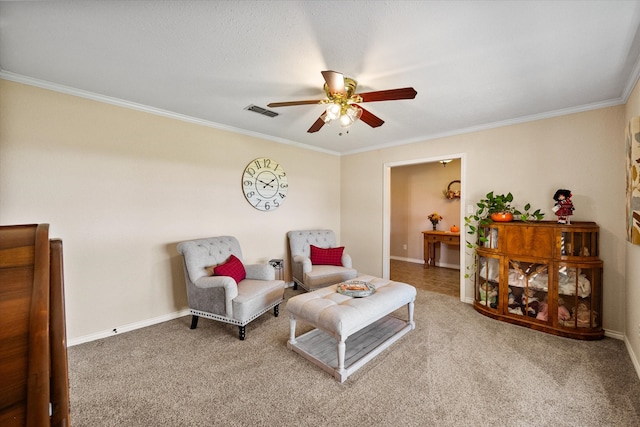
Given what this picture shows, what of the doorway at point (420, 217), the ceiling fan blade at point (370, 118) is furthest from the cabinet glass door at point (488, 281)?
the ceiling fan blade at point (370, 118)

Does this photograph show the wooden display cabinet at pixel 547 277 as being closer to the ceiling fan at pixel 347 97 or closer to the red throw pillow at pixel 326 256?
the red throw pillow at pixel 326 256

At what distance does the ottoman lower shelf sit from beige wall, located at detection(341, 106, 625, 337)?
5.08ft

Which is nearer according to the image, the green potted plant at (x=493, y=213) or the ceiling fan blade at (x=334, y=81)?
the ceiling fan blade at (x=334, y=81)

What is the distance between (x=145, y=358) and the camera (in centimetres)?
232

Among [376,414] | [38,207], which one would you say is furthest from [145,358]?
Result: [376,414]

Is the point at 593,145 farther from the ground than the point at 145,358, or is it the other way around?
the point at 593,145

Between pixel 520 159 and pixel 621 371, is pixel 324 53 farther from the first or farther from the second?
pixel 621 371

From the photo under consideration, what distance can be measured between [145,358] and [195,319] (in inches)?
23.6

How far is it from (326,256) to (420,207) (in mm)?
3311

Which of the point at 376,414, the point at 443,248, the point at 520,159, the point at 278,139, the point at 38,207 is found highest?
the point at 278,139

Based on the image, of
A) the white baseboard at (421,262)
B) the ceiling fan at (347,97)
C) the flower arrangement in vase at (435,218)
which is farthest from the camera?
the flower arrangement in vase at (435,218)

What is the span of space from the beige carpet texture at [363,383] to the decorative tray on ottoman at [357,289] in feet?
1.79

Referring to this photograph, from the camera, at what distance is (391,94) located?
6.42 feet

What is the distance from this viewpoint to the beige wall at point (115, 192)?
234 centimetres
